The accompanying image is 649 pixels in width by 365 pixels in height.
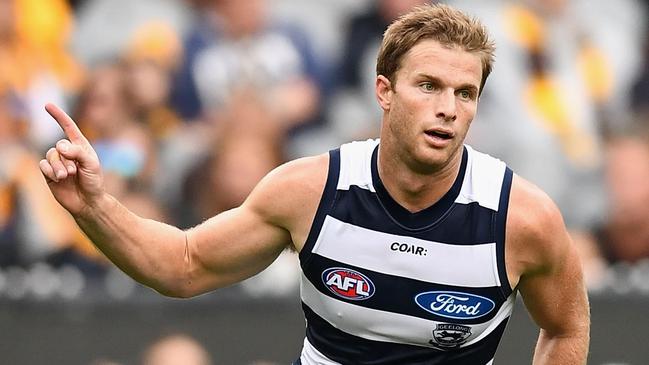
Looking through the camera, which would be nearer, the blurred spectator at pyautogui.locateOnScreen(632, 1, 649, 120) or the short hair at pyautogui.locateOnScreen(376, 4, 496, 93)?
the short hair at pyautogui.locateOnScreen(376, 4, 496, 93)

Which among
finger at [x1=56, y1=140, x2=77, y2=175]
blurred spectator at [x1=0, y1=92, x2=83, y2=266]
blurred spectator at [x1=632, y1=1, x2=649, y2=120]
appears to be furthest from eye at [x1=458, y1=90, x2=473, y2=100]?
blurred spectator at [x1=632, y1=1, x2=649, y2=120]

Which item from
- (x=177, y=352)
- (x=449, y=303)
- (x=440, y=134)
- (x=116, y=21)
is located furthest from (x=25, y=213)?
(x=440, y=134)

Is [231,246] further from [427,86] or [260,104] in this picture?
[260,104]

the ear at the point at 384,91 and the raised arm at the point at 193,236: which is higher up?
the ear at the point at 384,91

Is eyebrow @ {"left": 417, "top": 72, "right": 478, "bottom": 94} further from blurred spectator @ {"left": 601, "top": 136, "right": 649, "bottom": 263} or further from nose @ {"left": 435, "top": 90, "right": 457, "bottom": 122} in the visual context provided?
blurred spectator @ {"left": 601, "top": 136, "right": 649, "bottom": 263}

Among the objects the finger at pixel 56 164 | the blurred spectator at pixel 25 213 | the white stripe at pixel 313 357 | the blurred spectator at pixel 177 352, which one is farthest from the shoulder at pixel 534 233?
the blurred spectator at pixel 25 213

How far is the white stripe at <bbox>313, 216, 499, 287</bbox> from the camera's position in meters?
5.02

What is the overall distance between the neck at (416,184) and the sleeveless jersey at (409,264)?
0.08 feet

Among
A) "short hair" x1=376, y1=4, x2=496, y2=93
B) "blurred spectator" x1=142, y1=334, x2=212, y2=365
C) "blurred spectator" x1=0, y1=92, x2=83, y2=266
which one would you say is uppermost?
"short hair" x1=376, y1=4, x2=496, y2=93

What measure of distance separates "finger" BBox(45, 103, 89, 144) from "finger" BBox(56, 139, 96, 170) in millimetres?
36

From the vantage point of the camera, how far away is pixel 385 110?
5.15 m

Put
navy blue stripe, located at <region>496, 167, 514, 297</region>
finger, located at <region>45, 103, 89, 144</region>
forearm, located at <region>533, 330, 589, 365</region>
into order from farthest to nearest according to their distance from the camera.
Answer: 1. forearm, located at <region>533, 330, 589, 365</region>
2. navy blue stripe, located at <region>496, 167, 514, 297</region>
3. finger, located at <region>45, 103, 89, 144</region>

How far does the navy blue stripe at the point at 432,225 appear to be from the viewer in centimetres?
504

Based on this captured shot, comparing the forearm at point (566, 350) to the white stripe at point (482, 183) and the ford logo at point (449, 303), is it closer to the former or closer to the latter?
the ford logo at point (449, 303)
